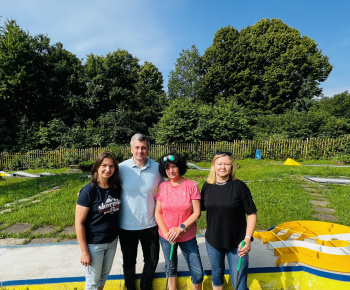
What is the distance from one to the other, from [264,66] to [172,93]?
13170 millimetres

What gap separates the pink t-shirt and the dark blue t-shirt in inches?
20.0

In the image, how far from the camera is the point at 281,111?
2867cm

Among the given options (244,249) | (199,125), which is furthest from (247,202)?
(199,125)

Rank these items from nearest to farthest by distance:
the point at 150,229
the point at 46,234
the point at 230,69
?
the point at 150,229
the point at 46,234
the point at 230,69

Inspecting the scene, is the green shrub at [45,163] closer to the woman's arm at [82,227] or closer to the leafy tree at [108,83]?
the leafy tree at [108,83]

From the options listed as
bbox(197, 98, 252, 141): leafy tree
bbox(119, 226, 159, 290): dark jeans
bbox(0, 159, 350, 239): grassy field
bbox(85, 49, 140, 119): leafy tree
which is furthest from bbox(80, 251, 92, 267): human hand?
bbox(85, 49, 140, 119): leafy tree

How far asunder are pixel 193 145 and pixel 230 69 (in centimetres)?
1903

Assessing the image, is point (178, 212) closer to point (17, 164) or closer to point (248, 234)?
point (248, 234)

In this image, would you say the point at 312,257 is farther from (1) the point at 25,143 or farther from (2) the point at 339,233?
(1) the point at 25,143

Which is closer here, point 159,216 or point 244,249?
point 244,249

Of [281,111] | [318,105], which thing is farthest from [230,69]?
[318,105]

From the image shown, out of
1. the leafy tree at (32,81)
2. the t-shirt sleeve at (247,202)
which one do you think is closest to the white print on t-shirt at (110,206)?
the t-shirt sleeve at (247,202)

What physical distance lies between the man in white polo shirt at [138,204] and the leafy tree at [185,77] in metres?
28.9

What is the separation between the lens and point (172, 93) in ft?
101
